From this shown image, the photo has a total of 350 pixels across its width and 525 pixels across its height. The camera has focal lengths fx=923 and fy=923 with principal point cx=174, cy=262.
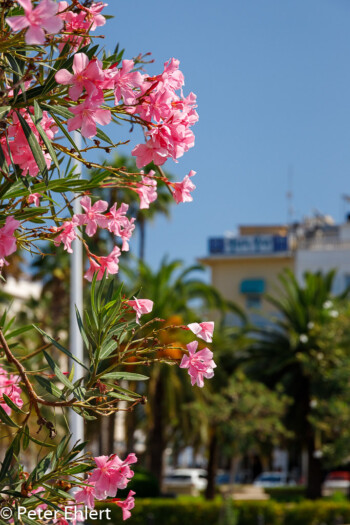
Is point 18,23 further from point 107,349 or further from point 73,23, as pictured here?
point 107,349

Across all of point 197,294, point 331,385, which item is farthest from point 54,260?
point 331,385

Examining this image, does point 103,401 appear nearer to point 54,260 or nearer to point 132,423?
point 132,423

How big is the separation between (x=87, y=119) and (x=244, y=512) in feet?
80.1

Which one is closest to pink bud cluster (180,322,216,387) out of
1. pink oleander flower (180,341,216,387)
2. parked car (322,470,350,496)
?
pink oleander flower (180,341,216,387)

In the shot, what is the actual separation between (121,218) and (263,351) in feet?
92.5

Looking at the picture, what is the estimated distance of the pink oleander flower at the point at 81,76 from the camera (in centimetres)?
236

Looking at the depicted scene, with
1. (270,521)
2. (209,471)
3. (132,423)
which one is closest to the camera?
(270,521)

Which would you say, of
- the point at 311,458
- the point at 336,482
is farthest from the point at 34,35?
the point at 336,482

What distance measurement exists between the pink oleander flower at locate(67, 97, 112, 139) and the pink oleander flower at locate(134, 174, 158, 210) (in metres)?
0.67

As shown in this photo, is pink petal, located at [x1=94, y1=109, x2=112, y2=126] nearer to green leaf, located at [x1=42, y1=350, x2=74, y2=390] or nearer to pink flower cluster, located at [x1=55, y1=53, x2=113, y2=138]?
pink flower cluster, located at [x1=55, y1=53, x2=113, y2=138]

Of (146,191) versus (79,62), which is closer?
(79,62)

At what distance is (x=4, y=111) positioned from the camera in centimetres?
247

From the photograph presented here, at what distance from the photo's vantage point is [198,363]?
284cm

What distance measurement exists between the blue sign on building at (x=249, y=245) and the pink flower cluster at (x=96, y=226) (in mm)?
62898
